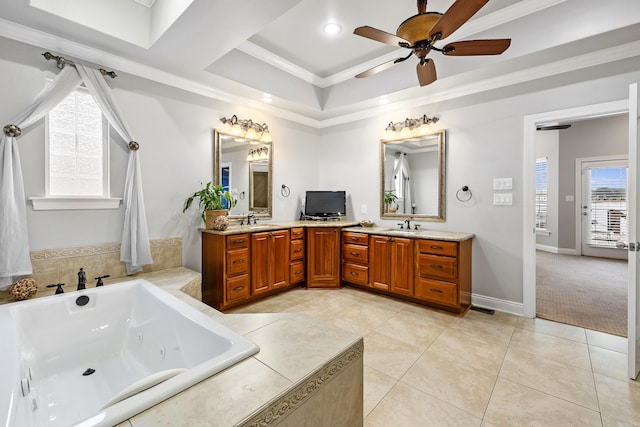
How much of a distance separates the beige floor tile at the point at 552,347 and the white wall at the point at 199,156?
0.58 meters

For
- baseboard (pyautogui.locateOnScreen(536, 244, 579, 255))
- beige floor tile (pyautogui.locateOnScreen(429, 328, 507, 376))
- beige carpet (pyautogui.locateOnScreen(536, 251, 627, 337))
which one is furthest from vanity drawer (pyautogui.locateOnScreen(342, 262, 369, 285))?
baseboard (pyautogui.locateOnScreen(536, 244, 579, 255))

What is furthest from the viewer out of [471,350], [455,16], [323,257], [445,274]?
[323,257]

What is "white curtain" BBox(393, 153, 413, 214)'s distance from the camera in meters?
3.94

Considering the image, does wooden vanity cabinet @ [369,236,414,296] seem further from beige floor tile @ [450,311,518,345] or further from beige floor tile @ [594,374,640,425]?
beige floor tile @ [594,374,640,425]

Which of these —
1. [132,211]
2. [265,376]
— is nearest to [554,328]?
[265,376]

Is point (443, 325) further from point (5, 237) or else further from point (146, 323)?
point (5, 237)

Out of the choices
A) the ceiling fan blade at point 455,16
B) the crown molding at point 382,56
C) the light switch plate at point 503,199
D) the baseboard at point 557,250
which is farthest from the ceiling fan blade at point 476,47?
the baseboard at point 557,250

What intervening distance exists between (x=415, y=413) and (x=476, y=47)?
99.8 inches

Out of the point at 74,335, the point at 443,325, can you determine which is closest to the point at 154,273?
the point at 74,335

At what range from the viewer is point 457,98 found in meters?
3.46

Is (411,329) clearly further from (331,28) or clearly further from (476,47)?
(331,28)

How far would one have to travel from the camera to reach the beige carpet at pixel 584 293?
9.62 feet

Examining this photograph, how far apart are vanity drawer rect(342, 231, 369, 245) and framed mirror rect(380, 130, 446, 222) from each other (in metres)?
0.59

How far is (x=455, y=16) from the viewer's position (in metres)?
1.66
